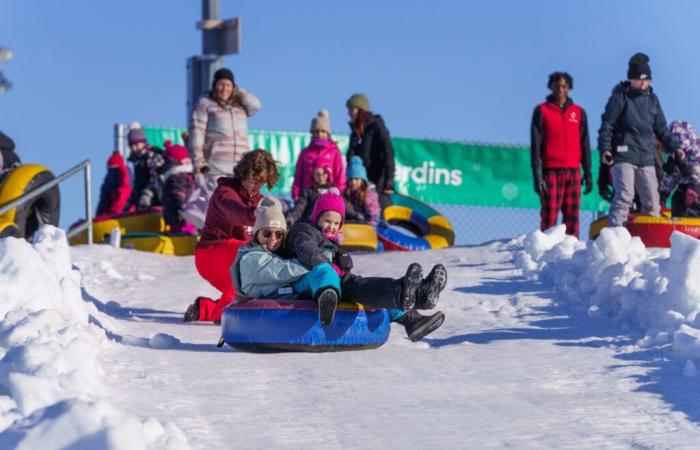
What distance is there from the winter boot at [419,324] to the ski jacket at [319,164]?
5984 mm

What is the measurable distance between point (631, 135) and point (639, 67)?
23.6 inches

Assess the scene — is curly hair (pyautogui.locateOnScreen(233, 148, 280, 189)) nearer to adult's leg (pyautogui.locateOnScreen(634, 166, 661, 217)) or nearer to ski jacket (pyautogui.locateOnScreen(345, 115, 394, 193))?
adult's leg (pyautogui.locateOnScreen(634, 166, 661, 217))

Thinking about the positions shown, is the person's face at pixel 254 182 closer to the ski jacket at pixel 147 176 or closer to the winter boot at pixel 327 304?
the winter boot at pixel 327 304

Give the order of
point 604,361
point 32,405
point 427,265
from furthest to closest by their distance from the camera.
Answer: point 427,265
point 604,361
point 32,405

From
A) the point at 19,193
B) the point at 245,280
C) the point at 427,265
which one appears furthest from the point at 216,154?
the point at 245,280

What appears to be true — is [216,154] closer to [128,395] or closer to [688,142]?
[688,142]

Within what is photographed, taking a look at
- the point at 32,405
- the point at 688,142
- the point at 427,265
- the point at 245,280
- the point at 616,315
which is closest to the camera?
the point at 32,405

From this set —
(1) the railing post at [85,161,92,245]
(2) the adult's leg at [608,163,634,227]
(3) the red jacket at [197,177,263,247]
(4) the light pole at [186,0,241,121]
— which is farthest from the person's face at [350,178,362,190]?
(3) the red jacket at [197,177,263,247]

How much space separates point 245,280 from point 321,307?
652 mm

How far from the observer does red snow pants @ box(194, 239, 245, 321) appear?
8.51m

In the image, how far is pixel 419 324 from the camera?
7.27 metres

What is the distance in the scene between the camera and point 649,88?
1226 centimetres

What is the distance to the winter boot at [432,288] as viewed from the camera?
6.62m

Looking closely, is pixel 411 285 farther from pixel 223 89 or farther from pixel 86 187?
pixel 86 187
